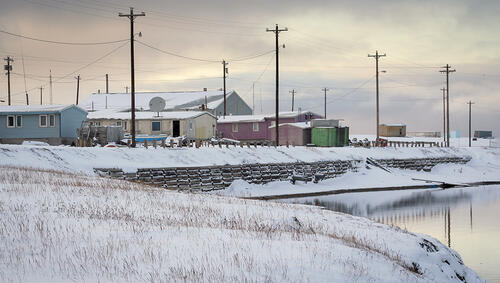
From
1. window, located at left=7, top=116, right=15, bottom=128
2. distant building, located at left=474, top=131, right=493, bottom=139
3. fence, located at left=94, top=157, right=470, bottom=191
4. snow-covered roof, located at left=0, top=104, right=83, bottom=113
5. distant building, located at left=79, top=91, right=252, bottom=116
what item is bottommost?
fence, located at left=94, top=157, right=470, bottom=191

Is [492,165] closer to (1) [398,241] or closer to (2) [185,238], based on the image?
(1) [398,241]

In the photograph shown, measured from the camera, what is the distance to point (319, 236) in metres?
12.4

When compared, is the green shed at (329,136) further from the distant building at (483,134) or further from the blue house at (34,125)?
the distant building at (483,134)

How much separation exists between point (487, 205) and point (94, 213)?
1072 inches

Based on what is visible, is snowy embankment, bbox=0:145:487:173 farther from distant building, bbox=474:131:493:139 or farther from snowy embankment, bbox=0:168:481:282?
distant building, bbox=474:131:493:139

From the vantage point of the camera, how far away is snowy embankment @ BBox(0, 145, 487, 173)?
30.0 m

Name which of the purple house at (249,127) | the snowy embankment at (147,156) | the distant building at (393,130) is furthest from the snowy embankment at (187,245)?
the distant building at (393,130)

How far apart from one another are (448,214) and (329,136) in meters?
29.7

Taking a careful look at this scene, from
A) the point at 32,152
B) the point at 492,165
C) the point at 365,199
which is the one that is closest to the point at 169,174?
the point at 32,152

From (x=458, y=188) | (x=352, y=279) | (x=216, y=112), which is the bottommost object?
(x=458, y=188)

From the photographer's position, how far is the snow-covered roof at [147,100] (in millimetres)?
87000

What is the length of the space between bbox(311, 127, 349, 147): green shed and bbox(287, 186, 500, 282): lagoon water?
1777 cm

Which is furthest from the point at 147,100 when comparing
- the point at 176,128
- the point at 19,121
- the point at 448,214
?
the point at 448,214

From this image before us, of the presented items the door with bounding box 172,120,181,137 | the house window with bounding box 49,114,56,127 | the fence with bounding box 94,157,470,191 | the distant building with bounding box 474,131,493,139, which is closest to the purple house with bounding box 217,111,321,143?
the door with bounding box 172,120,181,137
